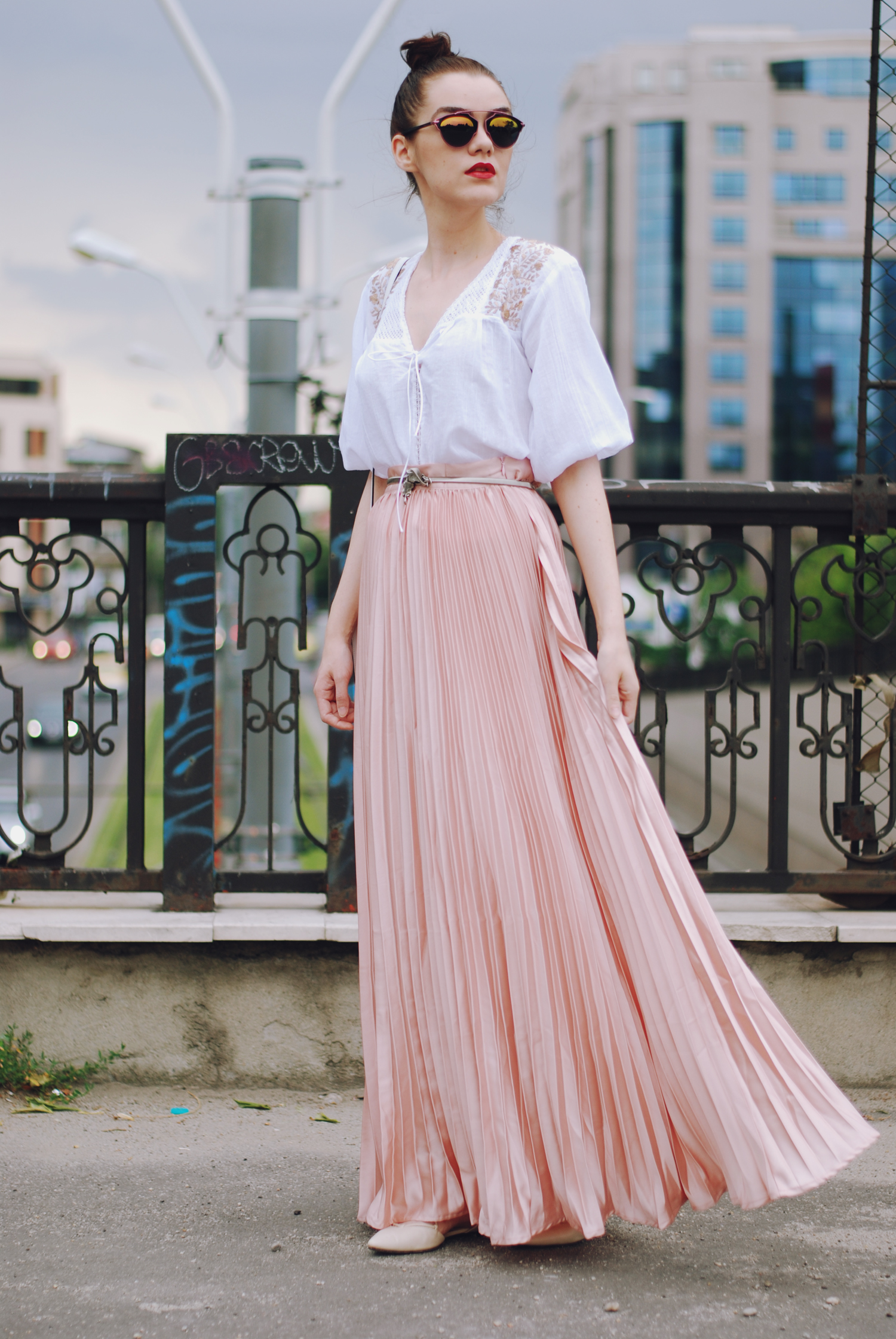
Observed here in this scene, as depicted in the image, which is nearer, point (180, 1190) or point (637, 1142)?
point (637, 1142)

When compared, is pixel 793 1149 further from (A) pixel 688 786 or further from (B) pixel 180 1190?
(A) pixel 688 786

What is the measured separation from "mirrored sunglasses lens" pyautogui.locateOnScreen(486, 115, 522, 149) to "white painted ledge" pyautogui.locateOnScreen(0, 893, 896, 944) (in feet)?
6.42

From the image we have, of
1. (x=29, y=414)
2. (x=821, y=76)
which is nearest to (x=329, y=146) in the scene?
(x=821, y=76)

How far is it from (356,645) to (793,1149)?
4.15 feet

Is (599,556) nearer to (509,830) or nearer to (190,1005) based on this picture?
(509,830)

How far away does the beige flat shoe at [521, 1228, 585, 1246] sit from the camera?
246 centimetres

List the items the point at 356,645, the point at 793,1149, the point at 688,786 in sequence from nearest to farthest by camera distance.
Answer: the point at 793,1149 → the point at 356,645 → the point at 688,786

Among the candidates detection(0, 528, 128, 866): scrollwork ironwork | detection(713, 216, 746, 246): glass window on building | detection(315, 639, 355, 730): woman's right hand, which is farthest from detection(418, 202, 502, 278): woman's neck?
detection(713, 216, 746, 246): glass window on building

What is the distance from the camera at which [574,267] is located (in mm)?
2469

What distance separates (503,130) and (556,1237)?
211 centimetres

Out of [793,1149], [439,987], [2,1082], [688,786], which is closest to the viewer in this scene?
[793,1149]

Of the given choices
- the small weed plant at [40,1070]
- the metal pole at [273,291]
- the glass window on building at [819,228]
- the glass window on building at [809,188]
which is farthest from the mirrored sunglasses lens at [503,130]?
the glass window on building at [809,188]

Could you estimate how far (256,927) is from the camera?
134 inches

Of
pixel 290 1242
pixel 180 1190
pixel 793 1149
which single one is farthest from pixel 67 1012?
pixel 793 1149
